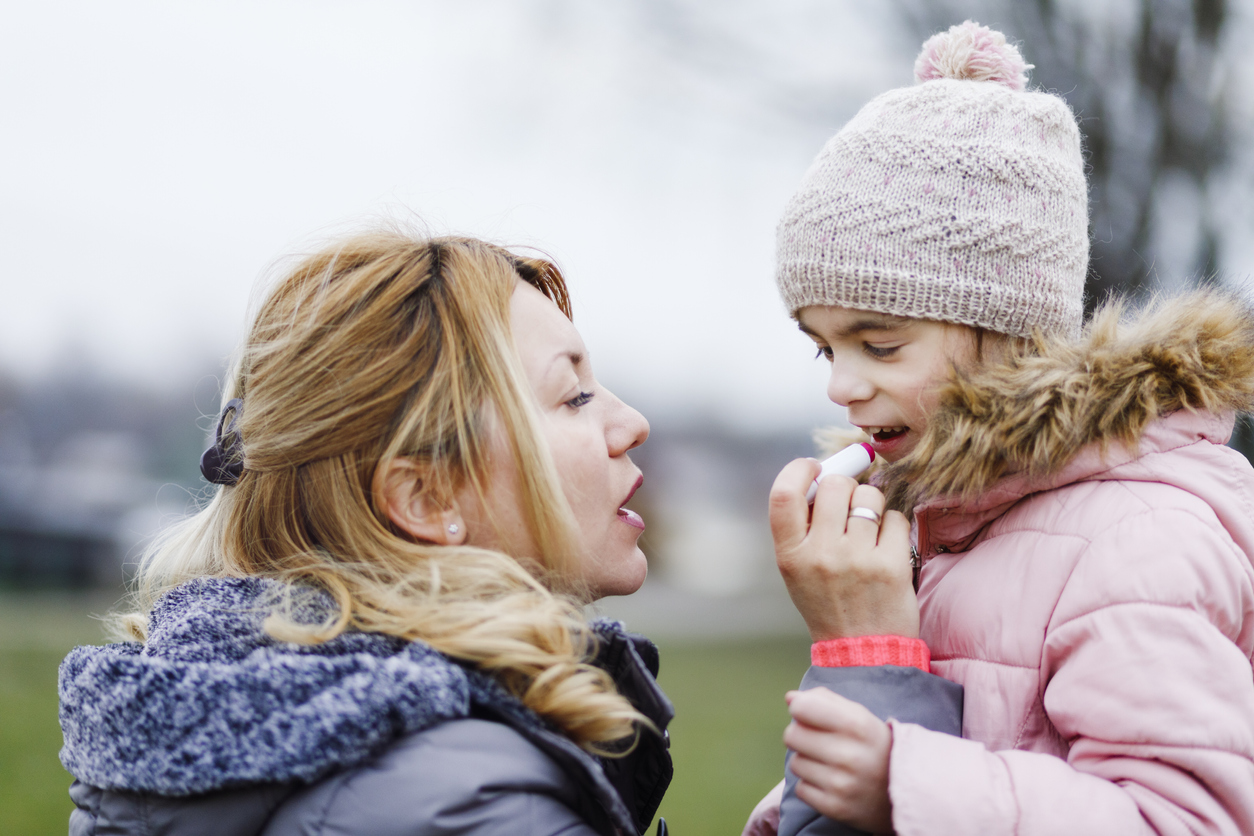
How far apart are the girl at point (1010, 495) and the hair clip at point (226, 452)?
1.09m

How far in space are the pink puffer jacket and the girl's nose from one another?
6.7 inches

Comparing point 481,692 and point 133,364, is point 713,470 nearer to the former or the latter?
point 133,364

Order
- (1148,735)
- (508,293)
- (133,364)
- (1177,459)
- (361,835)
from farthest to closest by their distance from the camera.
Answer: (133,364) → (508,293) → (1177,459) → (1148,735) → (361,835)

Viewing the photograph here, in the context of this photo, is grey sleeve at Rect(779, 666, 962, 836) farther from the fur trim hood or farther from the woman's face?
the woman's face

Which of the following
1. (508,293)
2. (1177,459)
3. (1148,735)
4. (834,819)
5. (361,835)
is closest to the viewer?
(361,835)

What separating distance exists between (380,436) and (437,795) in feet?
2.32

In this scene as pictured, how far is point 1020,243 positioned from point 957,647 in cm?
83

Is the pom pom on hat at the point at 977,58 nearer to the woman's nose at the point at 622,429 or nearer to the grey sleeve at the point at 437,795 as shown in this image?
the woman's nose at the point at 622,429

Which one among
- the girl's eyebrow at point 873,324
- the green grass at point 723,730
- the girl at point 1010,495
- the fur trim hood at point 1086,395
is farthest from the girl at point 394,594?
the green grass at point 723,730

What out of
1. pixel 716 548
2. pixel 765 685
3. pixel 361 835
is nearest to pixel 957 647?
pixel 361 835

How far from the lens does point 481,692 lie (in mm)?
1500

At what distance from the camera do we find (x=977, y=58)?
7.20 ft

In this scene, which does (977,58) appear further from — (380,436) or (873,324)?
(380,436)

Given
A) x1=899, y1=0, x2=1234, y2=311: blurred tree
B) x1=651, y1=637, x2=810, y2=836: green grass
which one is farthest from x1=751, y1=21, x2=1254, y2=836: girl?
x1=899, y1=0, x2=1234, y2=311: blurred tree
